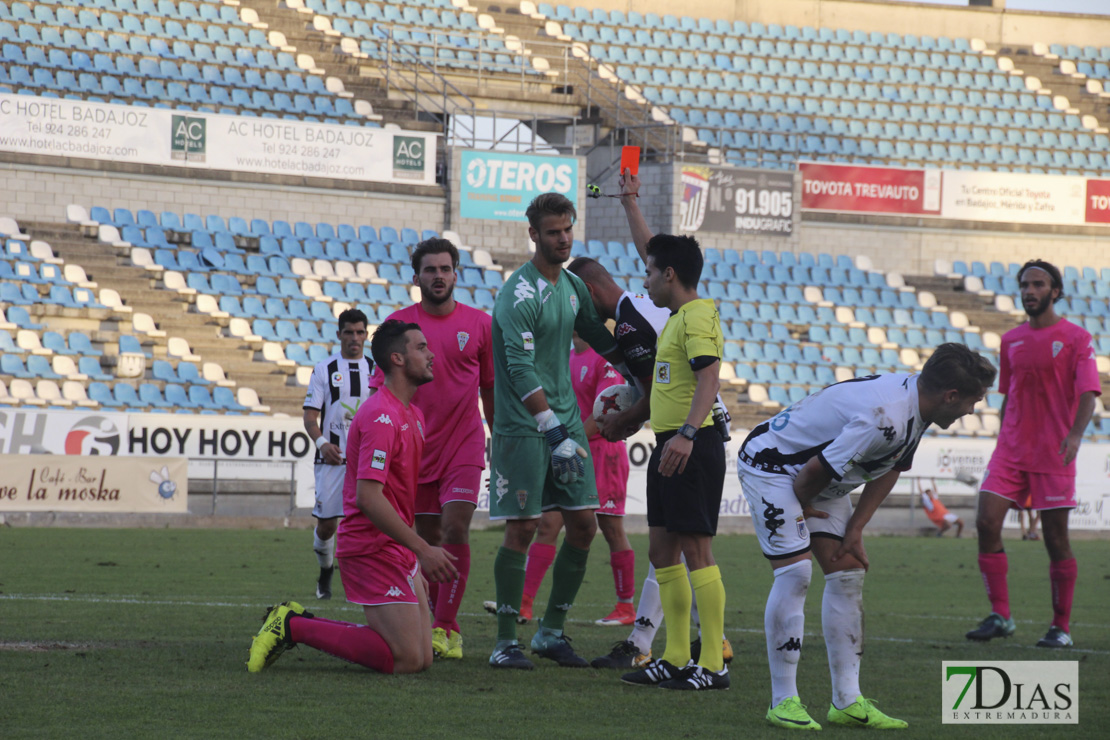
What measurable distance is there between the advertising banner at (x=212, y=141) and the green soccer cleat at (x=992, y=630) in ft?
65.6

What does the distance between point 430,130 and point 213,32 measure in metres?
5.01

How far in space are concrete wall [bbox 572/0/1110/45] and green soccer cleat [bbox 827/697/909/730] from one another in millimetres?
31116

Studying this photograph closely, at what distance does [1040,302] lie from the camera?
29.1 ft

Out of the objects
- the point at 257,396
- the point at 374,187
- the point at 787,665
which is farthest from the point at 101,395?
the point at 787,665

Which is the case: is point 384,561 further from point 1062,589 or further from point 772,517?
point 1062,589

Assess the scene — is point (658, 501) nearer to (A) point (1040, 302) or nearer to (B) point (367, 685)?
(B) point (367, 685)

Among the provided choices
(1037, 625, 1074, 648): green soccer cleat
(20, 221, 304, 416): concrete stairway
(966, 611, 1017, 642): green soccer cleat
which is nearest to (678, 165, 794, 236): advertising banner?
(20, 221, 304, 416): concrete stairway

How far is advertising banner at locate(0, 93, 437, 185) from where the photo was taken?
955 inches

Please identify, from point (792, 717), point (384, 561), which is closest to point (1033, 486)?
point (792, 717)

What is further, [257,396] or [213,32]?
[213,32]

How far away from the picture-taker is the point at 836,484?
5629mm

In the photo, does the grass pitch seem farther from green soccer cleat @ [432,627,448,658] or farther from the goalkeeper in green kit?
the goalkeeper in green kit

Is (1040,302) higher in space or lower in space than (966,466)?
higher

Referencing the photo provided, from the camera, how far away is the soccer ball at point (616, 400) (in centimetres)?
725
